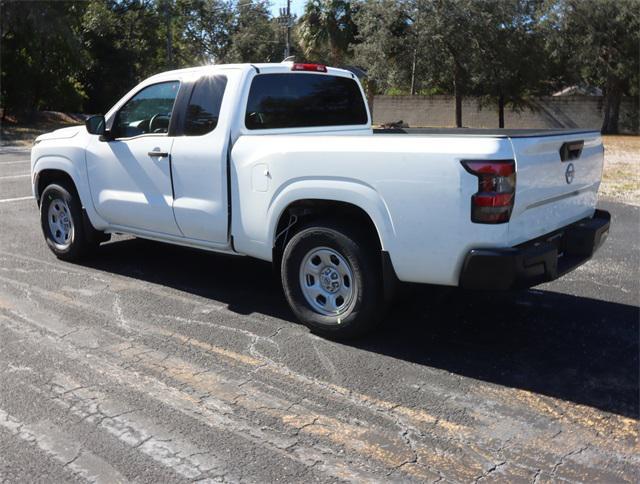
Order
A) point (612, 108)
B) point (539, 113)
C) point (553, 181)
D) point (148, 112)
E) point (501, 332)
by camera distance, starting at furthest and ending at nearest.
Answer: point (539, 113) → point (612, 108) → point (148, 112) → point (501, 332) → point (553, 181)

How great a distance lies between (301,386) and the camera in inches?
163

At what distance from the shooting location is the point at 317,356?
182 inches

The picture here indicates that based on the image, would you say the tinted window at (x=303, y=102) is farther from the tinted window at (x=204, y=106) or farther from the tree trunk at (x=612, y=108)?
the tree trunk at (x=612, y=108)

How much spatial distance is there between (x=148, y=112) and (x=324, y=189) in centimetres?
229

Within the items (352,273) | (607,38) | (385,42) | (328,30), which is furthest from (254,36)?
(352,273)

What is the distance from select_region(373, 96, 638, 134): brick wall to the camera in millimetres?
36625

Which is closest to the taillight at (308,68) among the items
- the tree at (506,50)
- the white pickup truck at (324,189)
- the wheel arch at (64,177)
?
the white pickup truck at (324,189)

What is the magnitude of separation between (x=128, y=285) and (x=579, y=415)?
4.06 metres

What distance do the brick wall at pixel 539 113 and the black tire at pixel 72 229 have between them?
32.5 metres

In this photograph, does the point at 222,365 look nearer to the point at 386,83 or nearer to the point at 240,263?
the point at 240,263

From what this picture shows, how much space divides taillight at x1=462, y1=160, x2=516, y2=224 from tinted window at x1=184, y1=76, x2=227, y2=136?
7.68ft

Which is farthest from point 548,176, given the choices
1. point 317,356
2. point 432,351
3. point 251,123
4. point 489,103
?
point 489,103

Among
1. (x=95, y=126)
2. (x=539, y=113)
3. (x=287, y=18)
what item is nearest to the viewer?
(x=95, y=126)

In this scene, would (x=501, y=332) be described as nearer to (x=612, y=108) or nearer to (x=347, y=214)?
(x=347, y=214)
